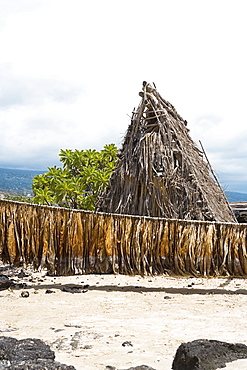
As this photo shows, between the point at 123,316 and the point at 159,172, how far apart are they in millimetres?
3728

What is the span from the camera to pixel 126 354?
363 centimetres

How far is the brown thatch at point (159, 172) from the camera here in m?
7.94

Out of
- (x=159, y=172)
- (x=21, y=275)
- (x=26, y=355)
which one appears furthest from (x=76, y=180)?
(x=26, y=355)

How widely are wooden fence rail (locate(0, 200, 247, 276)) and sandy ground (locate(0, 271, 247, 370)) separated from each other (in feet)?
1.06

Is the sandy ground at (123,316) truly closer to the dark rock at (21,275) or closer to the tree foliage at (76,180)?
the dark rock at (21,275)

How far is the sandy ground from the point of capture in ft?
12.2

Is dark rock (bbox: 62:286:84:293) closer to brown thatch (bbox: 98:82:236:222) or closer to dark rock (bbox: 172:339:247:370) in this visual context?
brown thatch (bbox: 98:82:236:222)

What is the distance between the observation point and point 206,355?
315 centimetres

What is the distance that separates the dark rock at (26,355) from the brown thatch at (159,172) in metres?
4.45

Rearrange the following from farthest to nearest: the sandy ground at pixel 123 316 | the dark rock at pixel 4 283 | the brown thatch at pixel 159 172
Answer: the brown thatch at pixel 159 172 → the dark rock at pixel 4 283 → the sandy ground at pixel 123 316

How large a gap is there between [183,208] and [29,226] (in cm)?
285

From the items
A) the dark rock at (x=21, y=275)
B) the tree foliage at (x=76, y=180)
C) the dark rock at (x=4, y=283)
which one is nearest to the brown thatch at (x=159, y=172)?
the dark rock at (x=21, y=275)

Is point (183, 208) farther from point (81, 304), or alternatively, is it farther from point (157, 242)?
point (81, 304)

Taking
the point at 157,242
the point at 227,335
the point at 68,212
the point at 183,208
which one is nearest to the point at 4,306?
the point at 68,212
